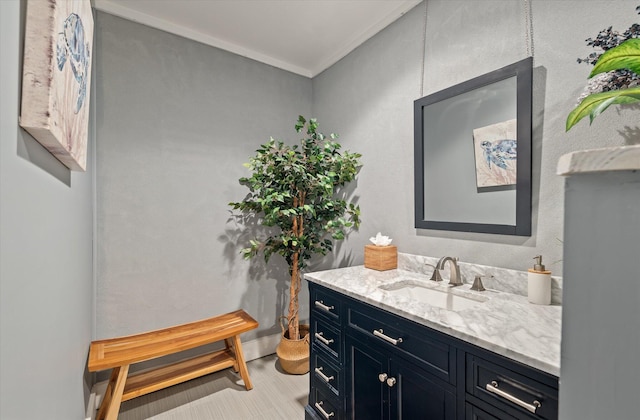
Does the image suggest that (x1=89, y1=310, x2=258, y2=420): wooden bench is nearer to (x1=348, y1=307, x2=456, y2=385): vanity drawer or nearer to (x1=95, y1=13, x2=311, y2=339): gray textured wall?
(x1=95, y1=13, x2=311, y2=339): gray textured wall

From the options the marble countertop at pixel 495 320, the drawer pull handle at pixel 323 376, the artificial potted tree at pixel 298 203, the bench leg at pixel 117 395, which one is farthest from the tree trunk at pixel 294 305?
the bench leg at pixel 117 395

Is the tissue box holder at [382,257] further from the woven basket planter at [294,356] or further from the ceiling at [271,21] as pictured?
the ceiling at [271,21]

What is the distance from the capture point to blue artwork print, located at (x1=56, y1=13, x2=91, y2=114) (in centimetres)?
72

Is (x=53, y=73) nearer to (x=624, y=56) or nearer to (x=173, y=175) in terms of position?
(x=624, y=56)

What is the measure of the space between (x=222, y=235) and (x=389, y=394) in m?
1.77

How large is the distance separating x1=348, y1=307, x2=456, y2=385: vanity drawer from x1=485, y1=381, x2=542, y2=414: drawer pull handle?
128mm

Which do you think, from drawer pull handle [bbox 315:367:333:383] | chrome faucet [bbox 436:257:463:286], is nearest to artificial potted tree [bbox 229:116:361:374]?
drawer pull handle [bbox 315:367:333:383]

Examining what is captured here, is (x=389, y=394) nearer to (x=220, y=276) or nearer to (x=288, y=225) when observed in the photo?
(x=288, y=225)

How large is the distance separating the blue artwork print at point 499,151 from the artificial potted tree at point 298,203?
0.99 metres

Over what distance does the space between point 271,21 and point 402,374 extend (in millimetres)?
2468

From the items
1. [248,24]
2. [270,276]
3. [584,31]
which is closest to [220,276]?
[270,276]

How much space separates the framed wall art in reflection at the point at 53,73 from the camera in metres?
0.57

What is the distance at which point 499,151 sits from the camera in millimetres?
1515

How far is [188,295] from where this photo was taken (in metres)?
2.34
